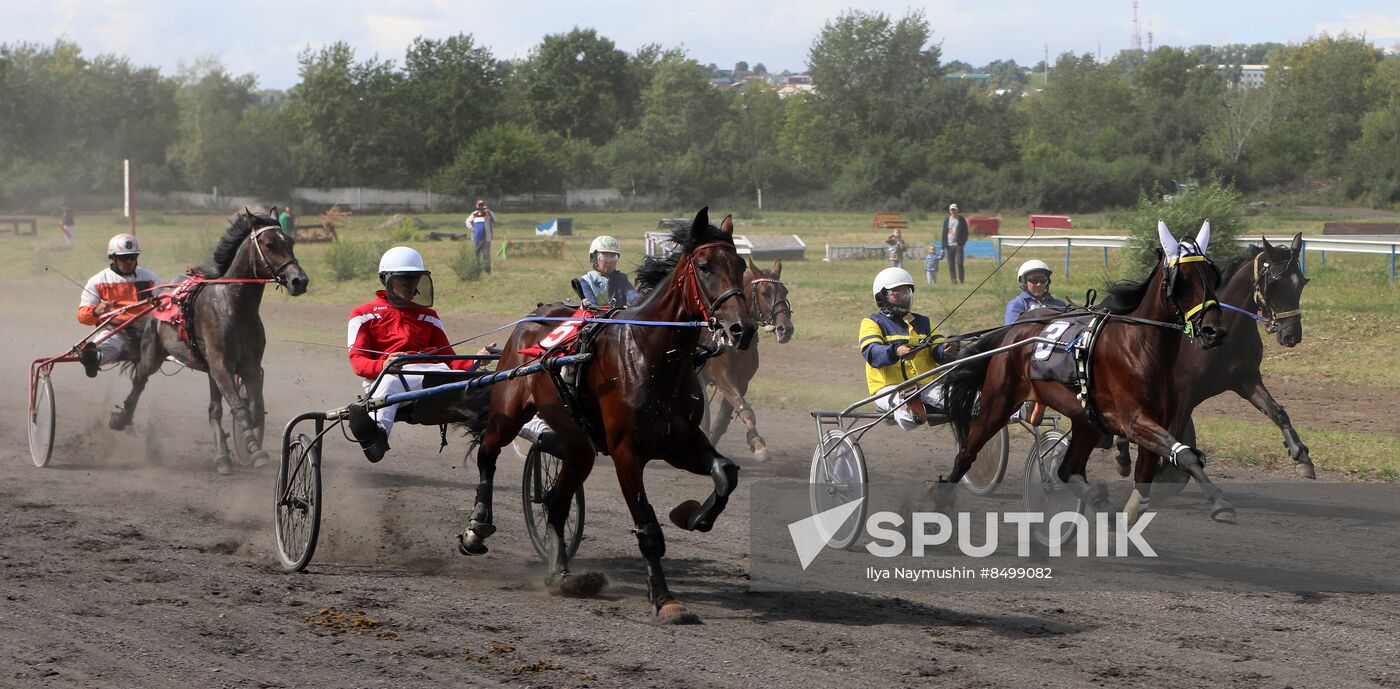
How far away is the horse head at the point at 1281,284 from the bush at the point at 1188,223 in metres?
8.15

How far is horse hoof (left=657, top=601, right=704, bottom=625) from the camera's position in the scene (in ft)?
19.0

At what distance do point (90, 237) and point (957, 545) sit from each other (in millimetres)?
35849

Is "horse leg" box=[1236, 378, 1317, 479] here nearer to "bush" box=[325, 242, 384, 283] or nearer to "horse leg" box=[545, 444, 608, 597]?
"horse leg" box=[545, 444, 608, 597]

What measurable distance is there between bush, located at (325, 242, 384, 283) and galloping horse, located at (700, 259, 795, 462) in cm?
1694

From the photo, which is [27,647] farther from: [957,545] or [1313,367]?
[1313,367]

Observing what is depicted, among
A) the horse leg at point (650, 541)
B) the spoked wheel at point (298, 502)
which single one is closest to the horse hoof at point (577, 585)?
the horse leg at point (650, 541)

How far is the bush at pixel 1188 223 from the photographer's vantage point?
17812mm

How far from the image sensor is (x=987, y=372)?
7859mm

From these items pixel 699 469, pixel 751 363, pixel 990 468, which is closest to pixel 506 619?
pixel 699 469

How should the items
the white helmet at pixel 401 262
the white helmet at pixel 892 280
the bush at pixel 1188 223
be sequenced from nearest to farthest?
the white helmet at pixel 401 262 → the white helmet at pixel 892 280 → the bush at pixel 1188 223

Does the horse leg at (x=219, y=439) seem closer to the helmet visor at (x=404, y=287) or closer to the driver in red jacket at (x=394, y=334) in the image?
the driver in red jacket at (x=394, y=334)

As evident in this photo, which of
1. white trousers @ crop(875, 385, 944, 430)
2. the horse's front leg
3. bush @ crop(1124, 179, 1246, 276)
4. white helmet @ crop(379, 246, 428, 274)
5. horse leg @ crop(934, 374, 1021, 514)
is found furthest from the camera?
bush @ crop(1124, 179, 1246, 276)

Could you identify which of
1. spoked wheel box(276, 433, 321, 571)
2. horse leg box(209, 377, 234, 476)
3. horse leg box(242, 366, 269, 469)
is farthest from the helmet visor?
horse leg box(209, 377, 234, 476)

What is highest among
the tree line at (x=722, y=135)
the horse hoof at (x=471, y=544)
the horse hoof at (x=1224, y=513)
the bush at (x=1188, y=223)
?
the tree line at (x=722, y=135)
